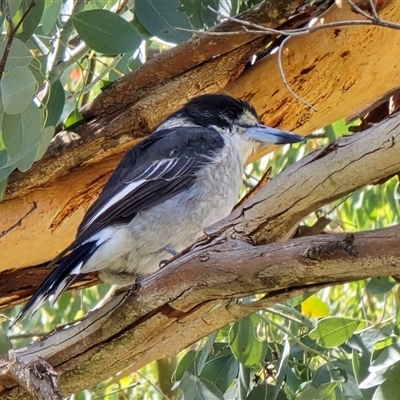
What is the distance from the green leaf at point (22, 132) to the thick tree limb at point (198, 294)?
0.32m

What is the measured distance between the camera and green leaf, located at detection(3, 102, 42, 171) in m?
1.57

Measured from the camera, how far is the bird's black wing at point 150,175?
1948 millimetres

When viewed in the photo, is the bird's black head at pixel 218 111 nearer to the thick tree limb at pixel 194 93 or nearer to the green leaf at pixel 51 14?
the thick tree limb at pixel 194 93

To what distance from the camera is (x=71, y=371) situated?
66.8 inches

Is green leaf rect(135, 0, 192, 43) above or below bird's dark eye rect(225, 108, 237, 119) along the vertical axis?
above

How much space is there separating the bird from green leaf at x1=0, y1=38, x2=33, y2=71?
1.45 ft

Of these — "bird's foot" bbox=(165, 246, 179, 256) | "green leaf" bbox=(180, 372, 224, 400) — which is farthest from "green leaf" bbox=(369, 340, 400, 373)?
"bird's foot" bbox=(165, 246, 179, 256)

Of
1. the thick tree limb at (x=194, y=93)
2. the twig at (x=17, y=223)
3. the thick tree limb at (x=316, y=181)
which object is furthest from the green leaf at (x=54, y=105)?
the thick tree limb at (x=316, y=181)

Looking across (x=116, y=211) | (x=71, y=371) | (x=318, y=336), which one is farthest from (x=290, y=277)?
(x=116, y=211)

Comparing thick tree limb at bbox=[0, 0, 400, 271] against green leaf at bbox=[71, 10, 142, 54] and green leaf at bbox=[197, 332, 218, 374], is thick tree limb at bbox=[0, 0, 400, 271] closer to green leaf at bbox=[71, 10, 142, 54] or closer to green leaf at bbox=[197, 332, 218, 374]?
green leaf at bbox=[71, 10, 142, 54]

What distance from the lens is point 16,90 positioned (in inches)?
57.6

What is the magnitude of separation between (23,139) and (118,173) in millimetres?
486

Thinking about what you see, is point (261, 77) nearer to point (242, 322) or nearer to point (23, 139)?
point (242, 322)

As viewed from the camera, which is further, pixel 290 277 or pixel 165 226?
pixel 165 226
